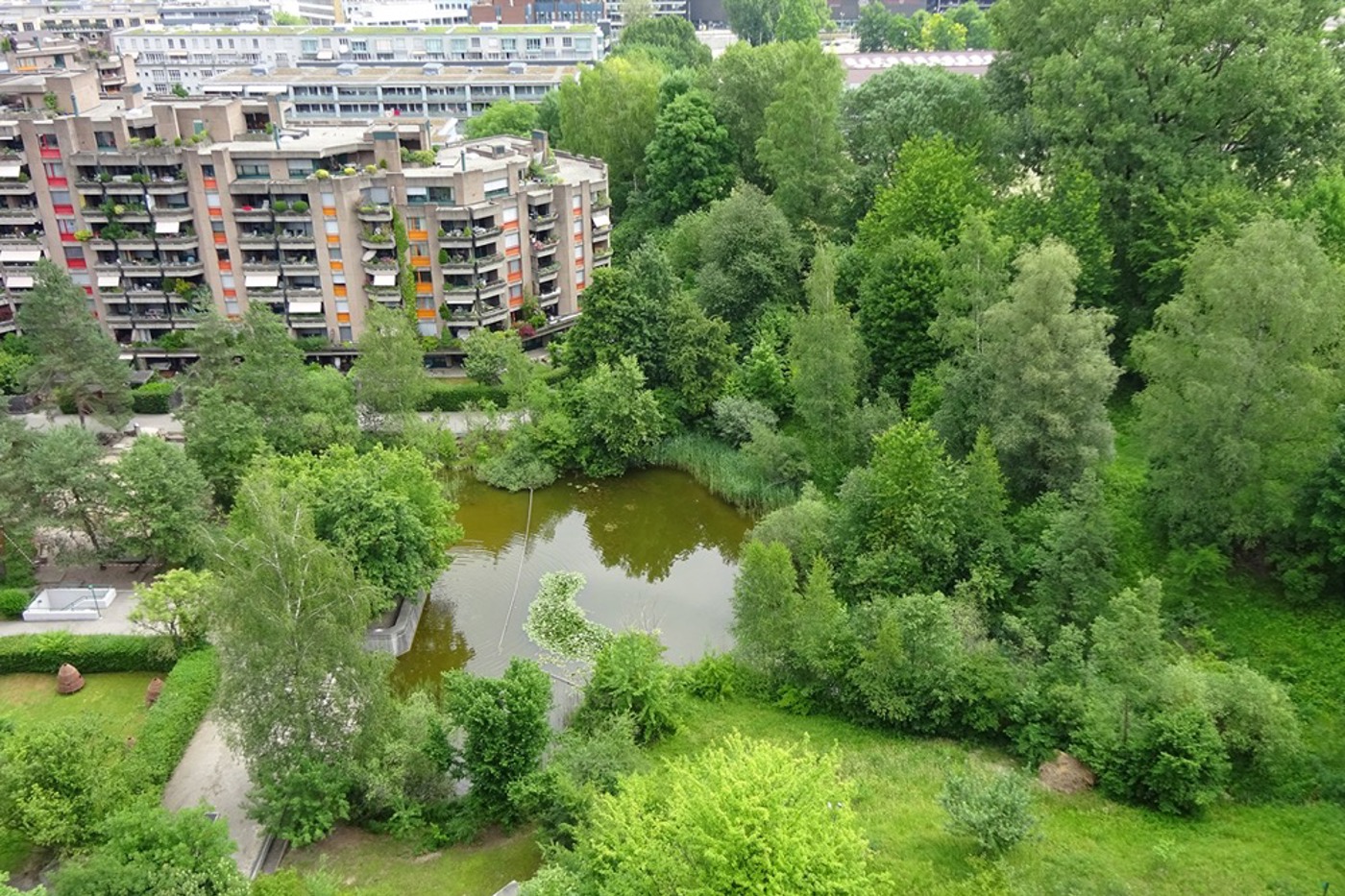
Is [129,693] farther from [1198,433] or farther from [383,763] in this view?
[1198,433]

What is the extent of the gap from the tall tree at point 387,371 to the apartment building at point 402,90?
65.0 m

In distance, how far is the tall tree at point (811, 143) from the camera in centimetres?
5572

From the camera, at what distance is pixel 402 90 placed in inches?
4085

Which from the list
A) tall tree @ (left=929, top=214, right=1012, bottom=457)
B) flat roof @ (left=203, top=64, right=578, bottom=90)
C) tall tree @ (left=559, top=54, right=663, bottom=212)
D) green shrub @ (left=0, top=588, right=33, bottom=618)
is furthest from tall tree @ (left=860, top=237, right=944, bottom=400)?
flat roof @ (left=203, top=64, right=578, bottom=90)

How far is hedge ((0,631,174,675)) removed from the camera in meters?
32.2

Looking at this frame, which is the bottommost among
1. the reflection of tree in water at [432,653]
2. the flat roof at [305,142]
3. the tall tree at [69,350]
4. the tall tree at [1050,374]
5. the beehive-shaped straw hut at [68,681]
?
the reflection of tree in water at [432,653]

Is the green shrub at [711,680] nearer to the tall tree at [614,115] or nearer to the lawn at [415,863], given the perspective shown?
the lawn at [415,863]

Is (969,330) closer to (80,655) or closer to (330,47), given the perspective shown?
(80,655)

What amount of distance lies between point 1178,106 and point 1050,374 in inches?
674

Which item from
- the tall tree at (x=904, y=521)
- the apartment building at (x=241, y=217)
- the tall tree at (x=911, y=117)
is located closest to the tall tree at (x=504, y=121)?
the apartment building at (x=241, y=217)

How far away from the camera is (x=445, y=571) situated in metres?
39.3

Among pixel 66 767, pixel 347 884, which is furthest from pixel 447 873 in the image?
pixel 66 767

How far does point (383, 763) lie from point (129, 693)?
1170 centimetres

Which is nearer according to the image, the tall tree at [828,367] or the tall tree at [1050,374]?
the tall tree at [1050,374]
